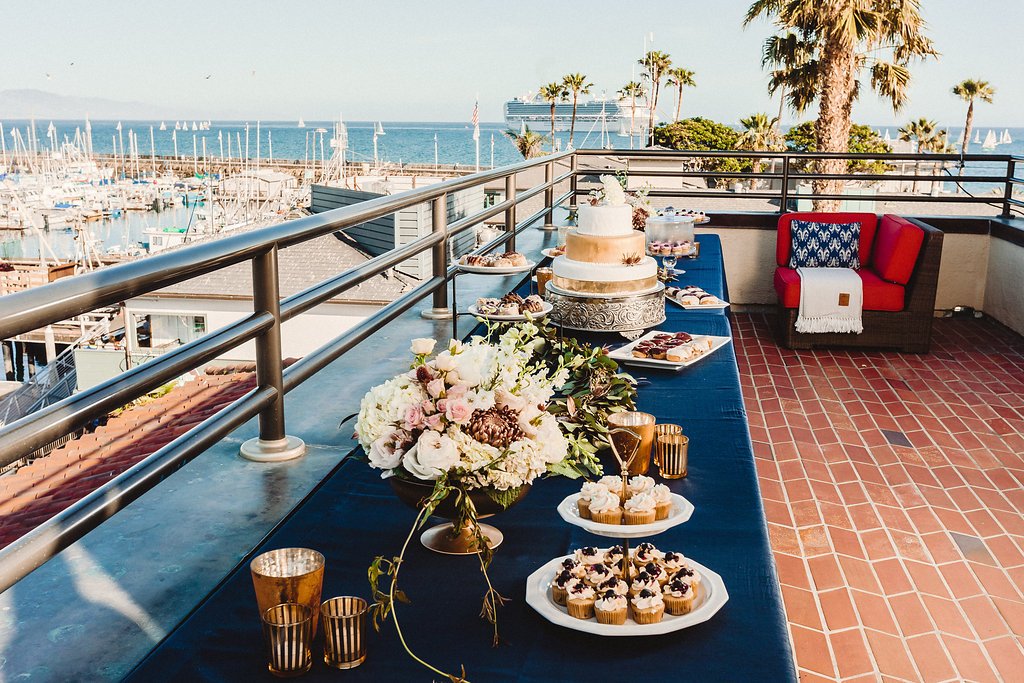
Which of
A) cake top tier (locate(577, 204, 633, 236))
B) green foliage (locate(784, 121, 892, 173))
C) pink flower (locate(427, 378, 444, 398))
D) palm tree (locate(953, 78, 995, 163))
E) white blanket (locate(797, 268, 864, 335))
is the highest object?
palm tree (locate(953, 78, 995, 163))

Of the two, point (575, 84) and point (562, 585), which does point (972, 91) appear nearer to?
point (575, 84)

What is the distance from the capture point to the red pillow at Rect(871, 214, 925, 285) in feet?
23.3

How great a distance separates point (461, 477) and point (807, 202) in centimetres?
1796

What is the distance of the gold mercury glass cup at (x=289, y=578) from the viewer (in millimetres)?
1285

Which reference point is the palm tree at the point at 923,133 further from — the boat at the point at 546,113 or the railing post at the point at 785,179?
the boat at the point at 546,113

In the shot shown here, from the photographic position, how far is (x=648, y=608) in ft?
4.41

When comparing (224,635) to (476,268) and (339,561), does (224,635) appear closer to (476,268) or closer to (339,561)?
(339,561)

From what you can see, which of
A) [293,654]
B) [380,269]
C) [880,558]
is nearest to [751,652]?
[293,654]

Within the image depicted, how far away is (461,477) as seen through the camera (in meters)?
1.49

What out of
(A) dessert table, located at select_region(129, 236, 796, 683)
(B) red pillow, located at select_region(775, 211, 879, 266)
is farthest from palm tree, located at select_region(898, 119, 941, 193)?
(A) dessert table, located at select_region(129, 236, 796, 683)

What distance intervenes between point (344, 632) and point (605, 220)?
2.27m

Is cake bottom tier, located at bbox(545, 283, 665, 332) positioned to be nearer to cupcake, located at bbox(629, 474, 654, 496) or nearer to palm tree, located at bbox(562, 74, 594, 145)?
cupcake, located at bbox(629, 474, 654, 496)

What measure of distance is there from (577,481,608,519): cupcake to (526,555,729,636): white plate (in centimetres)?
14

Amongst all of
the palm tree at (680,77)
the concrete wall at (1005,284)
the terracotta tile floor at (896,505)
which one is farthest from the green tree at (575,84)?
the terracotta tile floor at (896,505)
